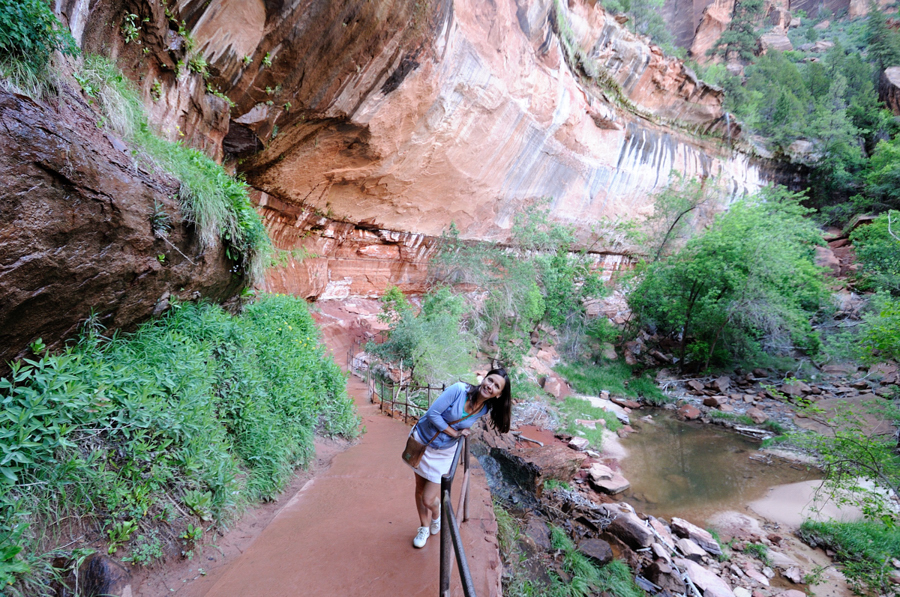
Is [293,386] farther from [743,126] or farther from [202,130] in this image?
[743,126]

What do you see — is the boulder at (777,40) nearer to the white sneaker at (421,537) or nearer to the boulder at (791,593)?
the boulder at (791,593)

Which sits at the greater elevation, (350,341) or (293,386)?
(293,386)

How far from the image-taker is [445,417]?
211 centimetres

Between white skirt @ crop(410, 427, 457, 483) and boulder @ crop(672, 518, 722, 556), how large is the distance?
578 cm

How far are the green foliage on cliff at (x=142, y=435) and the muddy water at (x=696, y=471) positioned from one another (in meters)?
6.67

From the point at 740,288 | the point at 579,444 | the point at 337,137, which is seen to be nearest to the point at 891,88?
the point at 740,288

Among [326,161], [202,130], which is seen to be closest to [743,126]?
[326,161]

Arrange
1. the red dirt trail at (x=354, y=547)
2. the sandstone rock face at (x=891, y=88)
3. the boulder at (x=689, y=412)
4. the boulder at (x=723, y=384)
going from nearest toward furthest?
the red dirt trail at (x=354, y=547) → the boulder at (x=689, y=412) → the boulder at (x=723, y=384) → the sandstone rock face at (x=891, y=88)

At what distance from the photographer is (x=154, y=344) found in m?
2.82

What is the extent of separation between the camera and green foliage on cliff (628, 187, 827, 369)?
1178 centimetres

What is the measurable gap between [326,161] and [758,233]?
13027 mm

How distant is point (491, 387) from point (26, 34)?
11.1 ft

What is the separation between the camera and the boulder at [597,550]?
461cm

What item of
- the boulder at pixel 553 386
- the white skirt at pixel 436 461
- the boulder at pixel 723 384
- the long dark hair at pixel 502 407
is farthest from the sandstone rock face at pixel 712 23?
the white skirt at pixel 436 461
